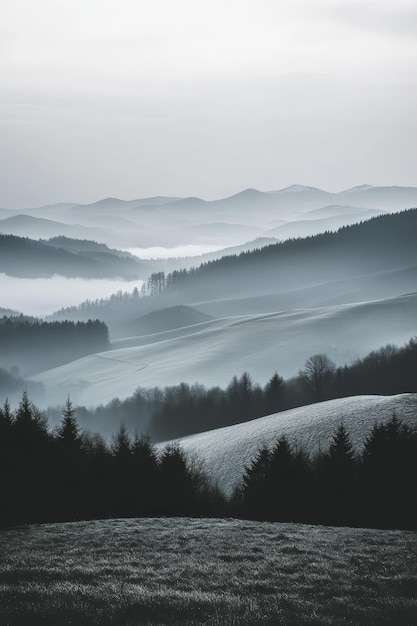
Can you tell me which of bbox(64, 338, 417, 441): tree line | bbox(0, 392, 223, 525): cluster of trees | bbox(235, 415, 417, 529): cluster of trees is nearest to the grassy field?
bbox(0, 392, 223, 525): cluster of trees

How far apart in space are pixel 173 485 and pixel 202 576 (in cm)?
3178

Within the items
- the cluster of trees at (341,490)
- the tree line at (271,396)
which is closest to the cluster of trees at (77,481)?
the cluster of trees at (341,490)

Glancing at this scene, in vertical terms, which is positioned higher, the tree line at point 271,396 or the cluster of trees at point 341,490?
the tree line at point 271,396

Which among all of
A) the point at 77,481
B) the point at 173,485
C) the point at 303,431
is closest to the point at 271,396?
the point at 303,431

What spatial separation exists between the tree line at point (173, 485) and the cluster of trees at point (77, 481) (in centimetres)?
7

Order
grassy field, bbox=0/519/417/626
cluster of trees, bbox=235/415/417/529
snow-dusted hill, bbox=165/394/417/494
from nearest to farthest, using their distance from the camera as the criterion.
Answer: grassy field, bbox=0/519/417/626 → cluster of trees, bbox=235/415/417/529 → snow-dusted hill, bbox=165/394/417/494

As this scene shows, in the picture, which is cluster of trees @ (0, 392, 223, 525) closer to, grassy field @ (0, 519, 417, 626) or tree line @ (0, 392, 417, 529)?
tree line @ (0, 392, 417, 529)

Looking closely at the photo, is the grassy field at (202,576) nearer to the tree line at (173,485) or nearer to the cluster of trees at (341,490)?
the tree line at (173,485)

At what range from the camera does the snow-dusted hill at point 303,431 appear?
236 feet

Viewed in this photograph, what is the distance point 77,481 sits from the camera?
48094 mm

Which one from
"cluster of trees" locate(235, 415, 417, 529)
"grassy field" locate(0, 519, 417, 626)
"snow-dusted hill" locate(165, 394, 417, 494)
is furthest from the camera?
"snow-dusted hill" locate(165, 394, 417, 494)

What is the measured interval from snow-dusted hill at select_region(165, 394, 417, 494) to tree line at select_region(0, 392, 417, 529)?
1783 cm

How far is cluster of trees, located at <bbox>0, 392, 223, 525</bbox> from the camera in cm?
4466

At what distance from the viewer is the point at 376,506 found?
151 feet
